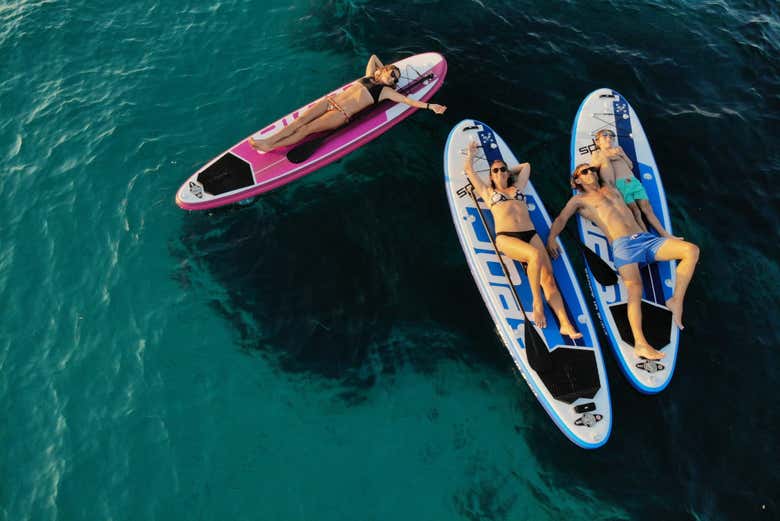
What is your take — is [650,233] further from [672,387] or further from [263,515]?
[263,515]

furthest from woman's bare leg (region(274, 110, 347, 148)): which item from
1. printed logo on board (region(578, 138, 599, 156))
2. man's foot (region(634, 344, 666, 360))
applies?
man's foot (region(634, 344, 666, 360))

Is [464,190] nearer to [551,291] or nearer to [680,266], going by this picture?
[551,291]

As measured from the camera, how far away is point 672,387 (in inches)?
398

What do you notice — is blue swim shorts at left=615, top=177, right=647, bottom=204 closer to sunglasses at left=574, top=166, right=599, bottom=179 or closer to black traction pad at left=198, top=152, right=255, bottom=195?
sunglasses at left=574, top=166, right=599, bottom=179

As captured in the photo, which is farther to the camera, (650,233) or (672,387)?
(650,233)

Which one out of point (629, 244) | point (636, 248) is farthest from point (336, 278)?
point (636, 248)

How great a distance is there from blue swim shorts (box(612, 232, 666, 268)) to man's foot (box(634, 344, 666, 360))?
5.81 feet

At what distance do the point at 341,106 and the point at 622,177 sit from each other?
7407 millimetres

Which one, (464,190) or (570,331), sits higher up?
(464,190)

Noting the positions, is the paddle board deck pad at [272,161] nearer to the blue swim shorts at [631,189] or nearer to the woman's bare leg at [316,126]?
the woman's bare leg at [316,126]

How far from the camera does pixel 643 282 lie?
10.7 meters

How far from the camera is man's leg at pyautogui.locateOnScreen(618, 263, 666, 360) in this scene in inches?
385

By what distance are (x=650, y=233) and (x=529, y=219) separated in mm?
2686

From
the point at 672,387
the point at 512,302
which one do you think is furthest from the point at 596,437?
the point at 512,302
